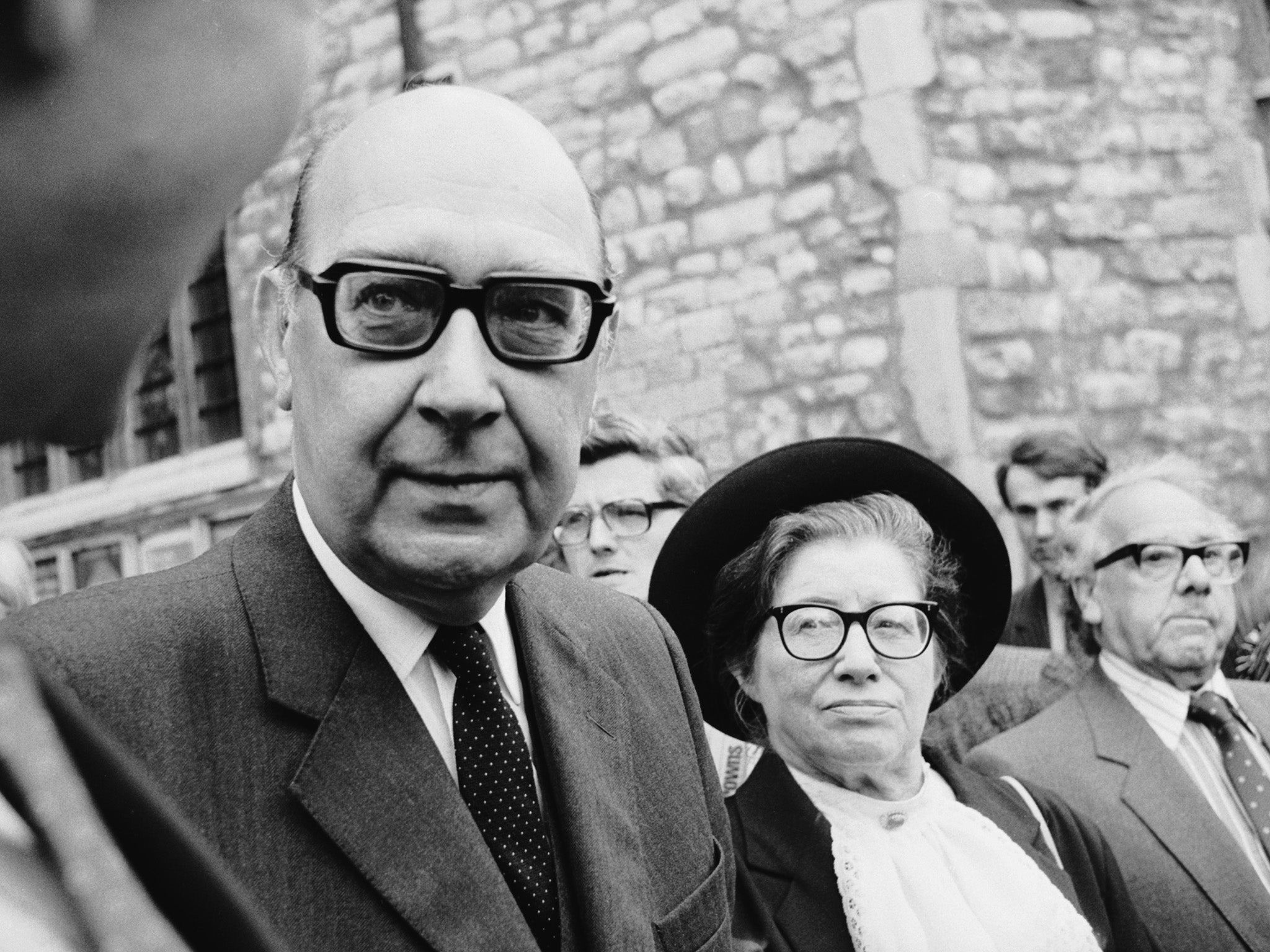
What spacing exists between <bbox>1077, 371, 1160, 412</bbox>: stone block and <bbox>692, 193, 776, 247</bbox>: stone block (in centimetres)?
168

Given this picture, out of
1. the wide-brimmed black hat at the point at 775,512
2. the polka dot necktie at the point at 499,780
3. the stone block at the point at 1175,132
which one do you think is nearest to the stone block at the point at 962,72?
the stone block at the point at 1175,132

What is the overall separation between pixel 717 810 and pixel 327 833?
0.76 meters

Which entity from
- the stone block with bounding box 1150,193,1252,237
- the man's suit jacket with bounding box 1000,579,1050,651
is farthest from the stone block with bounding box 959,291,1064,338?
the man's suit jacket with bounding box 1000,579,1050,651

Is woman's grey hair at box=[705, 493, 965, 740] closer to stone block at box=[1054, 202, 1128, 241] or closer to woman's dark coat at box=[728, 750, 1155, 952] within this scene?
woman's dark coat at box=[728, 750, 1155, 952]

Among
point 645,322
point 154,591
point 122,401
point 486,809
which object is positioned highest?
point 645,322

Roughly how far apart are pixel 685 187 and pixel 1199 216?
2535 mm

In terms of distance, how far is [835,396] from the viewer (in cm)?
645

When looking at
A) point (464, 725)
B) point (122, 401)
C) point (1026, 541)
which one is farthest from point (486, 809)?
point (1026, 541)

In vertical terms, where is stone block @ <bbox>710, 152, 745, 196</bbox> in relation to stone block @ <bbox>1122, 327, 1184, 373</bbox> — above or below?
above

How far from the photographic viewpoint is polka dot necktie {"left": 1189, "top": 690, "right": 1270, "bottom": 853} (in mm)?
3111

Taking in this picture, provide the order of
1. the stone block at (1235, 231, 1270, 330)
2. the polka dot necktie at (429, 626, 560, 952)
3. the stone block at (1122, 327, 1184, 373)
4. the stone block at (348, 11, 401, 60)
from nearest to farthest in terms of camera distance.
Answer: the polka dot necktie at (429, 626, 560, 952) < the stone block at (1122, 327, 1184, 373) < the stone block at (1235, 231, 1270, 330) < the stone block at (348, 11, 401, 60)

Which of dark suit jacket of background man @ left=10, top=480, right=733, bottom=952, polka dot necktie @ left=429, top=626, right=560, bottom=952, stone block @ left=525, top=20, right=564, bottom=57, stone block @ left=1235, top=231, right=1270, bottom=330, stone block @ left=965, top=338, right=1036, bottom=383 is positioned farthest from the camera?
stone block @ left=525, top=20, right=564, bottom=57

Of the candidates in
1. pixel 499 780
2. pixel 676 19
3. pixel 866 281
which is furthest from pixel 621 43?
pixel 499 780

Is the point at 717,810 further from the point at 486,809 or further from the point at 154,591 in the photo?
the point at 154,591
